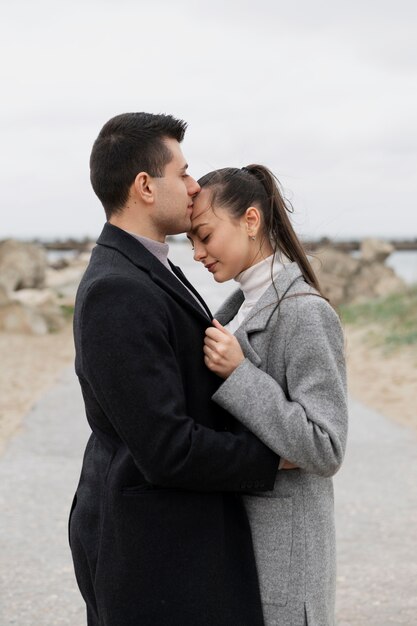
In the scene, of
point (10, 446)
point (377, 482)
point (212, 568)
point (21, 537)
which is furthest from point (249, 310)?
point (10, 446)

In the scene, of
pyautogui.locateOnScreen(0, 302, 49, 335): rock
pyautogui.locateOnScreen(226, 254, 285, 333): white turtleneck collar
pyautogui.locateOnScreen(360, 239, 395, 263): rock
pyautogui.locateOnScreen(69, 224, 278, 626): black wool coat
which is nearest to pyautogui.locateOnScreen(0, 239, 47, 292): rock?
pyautogui.locateOnScreen(0, 302, 49, 335): rock

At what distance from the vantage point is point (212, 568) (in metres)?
2.27

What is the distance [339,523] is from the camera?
20.2ft

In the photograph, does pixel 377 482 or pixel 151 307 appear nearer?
pixel 151 307

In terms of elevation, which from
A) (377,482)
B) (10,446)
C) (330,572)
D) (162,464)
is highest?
(162,464)

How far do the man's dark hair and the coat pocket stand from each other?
79 cm

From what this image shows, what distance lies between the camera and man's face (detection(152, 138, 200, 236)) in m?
2.33

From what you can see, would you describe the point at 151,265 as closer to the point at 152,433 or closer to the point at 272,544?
the point at 152,433

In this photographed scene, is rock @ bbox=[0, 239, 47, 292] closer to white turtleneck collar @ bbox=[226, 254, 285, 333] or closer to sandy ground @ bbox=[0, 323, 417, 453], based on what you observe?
sandy ground @ bbox=[0, 323, 417, 453]

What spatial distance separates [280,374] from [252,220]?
0.40m

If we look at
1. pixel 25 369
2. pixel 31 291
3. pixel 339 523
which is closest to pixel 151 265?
pixel 339 523

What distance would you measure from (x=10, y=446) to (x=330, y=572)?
247 inches

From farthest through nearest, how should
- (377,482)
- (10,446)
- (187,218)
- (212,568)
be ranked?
1. (10,446)
2. (377,482)
3. (187,218)
4. (212,568)

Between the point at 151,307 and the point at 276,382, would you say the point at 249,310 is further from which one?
the point at 151,307
